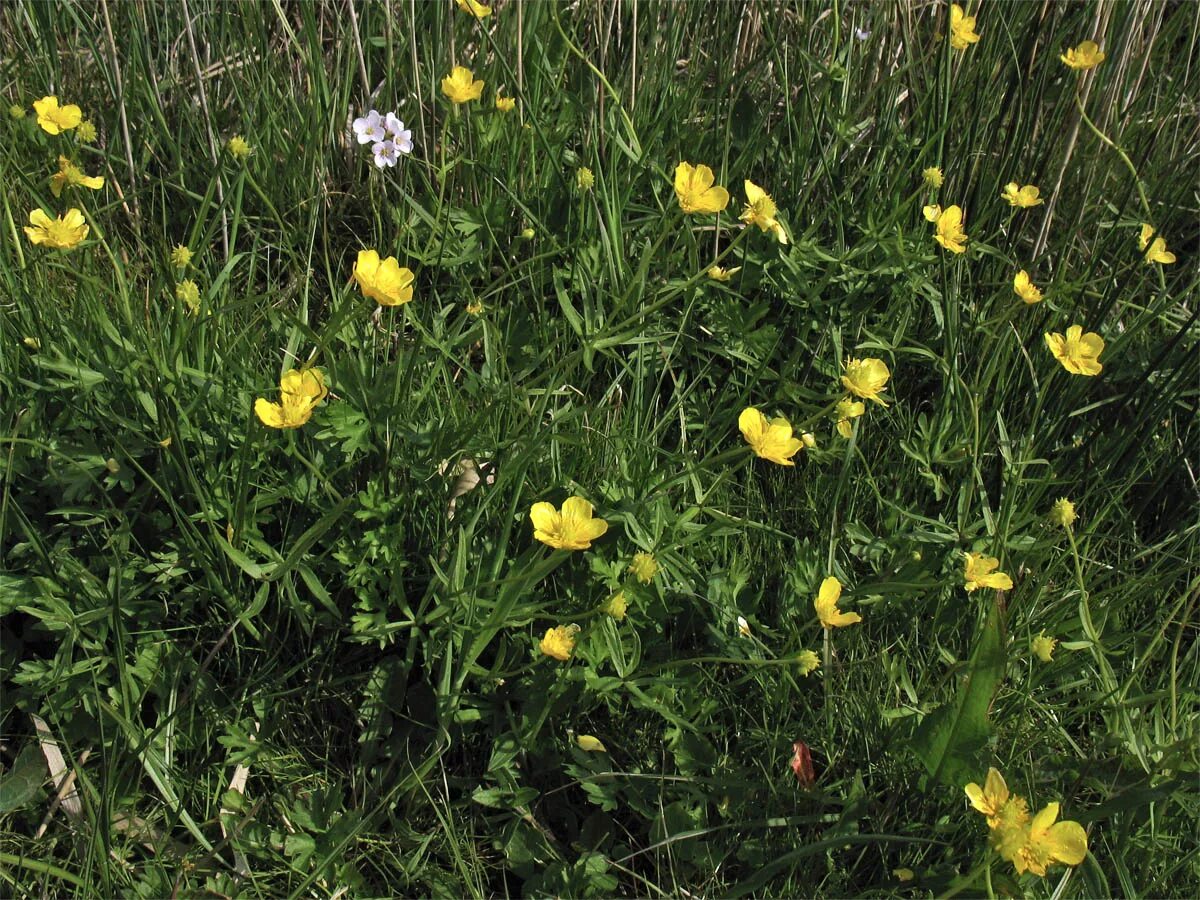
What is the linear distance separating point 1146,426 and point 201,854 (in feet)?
6.14

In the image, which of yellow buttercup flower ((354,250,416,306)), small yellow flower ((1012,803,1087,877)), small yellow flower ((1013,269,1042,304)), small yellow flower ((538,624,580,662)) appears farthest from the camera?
small yellow flower ((1013,269,1042,304))

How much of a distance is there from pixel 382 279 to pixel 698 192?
64 cm

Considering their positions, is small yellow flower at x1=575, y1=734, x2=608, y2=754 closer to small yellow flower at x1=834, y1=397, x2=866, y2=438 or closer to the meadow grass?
the meadow grass

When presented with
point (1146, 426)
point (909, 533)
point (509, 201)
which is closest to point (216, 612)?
point (509, 201)

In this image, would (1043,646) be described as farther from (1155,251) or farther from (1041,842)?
(1155,251)

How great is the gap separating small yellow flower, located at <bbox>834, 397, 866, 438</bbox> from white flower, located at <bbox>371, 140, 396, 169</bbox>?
3.31 ft

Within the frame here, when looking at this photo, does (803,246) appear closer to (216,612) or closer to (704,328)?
(704,328)

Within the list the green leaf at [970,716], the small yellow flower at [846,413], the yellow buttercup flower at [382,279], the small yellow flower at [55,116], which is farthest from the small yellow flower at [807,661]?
the small yellow flower at [55,116]

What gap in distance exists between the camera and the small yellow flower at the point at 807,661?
1605 mm

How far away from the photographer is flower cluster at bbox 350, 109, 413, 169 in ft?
6.98

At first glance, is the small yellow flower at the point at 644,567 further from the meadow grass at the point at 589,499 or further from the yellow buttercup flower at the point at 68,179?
the yellow buttercup flower at the point at 68,179

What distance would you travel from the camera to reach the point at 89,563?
1767 mm

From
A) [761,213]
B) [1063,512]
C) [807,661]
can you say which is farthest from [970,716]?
[761,213]

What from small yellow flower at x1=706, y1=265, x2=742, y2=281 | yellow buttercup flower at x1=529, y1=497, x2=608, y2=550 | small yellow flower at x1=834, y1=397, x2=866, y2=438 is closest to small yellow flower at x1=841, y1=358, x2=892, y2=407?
small yellow flower at x1=834, y1=397, x2=866, y2=438
